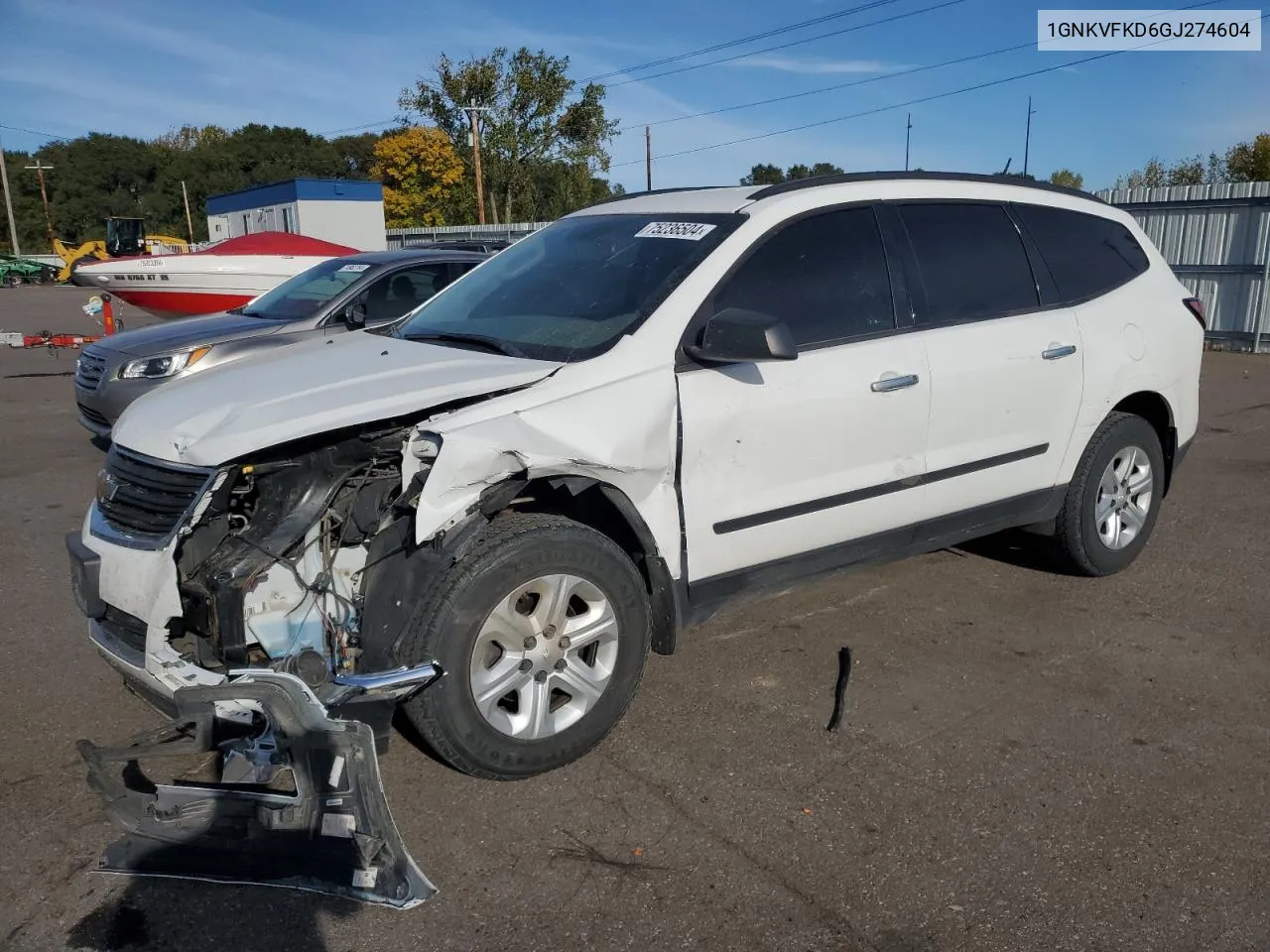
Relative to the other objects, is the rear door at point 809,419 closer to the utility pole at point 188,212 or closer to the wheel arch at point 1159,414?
the wheel arch at point 1159,414

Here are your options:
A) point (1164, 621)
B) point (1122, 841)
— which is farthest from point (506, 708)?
point (1164, 621)

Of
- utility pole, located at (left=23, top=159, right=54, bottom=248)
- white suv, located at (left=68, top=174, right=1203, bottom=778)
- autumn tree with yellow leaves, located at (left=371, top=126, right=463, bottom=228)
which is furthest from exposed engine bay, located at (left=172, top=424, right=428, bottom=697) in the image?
utility pole, located at (left=23, top=159, right=54, bottom=248)

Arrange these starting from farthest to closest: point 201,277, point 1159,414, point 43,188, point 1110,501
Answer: point 43,188, point 201,277, point 1159,414, point 1110,501

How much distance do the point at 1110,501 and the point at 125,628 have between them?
441cm

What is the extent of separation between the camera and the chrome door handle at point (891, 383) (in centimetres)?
391

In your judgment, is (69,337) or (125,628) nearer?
(125,628)

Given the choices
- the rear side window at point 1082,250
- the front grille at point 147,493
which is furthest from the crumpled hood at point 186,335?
the rear side window at point 1082,250

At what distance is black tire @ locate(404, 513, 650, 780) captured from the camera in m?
2.99

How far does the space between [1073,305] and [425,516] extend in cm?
330

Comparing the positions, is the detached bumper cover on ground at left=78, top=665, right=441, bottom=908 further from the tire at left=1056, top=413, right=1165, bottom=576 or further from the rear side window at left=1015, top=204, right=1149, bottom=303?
the rear side window at left=1015, top=204, right=1149, bottom=303

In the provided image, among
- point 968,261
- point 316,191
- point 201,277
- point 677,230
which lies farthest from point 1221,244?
point 316,191

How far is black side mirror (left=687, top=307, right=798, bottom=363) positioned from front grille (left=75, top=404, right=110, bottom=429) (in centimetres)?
579

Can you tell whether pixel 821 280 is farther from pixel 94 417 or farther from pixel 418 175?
pixel 418 175

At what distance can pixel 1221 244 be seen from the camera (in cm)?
1472
